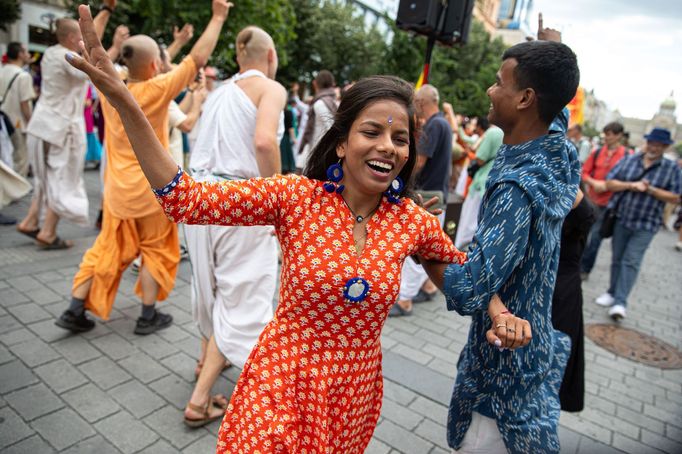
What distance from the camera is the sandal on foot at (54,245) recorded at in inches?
207

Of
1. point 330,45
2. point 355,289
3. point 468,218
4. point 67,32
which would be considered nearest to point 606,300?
point 468,218

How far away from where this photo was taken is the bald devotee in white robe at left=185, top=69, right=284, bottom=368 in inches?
112

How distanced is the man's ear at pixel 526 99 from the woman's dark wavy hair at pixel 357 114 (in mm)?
385

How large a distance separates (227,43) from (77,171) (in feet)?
19.6

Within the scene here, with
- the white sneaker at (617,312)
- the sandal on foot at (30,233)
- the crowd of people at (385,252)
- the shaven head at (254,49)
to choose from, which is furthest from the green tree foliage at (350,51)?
the crowd of people at (385,252)

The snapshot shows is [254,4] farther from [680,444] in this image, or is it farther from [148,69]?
[680,444]

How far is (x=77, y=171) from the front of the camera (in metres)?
5.25

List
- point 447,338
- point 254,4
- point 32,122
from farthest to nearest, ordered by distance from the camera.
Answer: point 254,4
point 32,122
point 447,338

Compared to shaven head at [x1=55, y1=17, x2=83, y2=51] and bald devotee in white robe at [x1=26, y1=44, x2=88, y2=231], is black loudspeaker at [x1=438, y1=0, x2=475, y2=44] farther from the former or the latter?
bald devotee in white robe at [x1=26, y1=44, x2=88, y2=231]

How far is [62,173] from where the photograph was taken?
16.9ft

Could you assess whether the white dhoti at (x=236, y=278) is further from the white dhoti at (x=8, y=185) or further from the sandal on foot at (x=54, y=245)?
the sandal on foot at (x=54, y=245)

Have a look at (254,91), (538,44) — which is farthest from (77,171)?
(538,44)

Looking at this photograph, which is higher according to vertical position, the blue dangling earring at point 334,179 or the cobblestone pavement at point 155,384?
the blue dangling earring at point 334,179

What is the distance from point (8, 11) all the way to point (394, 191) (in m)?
20.4
